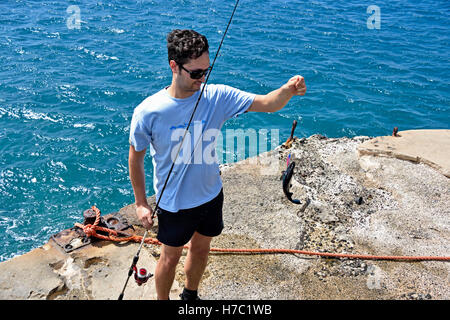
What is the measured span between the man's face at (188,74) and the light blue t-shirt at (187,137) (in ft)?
0.28

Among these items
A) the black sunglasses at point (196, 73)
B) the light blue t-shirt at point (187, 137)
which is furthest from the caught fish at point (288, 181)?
the black sunglasses at point (196, 73)

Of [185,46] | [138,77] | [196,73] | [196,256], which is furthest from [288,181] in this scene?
[138,77]

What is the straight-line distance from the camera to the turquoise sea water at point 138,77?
768 cm

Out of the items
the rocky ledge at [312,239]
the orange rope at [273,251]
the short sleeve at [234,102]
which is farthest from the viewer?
the orange rope at [273,251]

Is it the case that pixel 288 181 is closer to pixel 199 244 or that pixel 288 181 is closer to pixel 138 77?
pixel 199 244

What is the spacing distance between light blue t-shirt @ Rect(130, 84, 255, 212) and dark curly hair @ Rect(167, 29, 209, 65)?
0.27 metres

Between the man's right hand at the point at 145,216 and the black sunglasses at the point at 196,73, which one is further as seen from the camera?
the man's right hand at the point at 145,216

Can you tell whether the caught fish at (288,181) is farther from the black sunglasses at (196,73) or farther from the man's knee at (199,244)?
the black sunglasses at (196,73)

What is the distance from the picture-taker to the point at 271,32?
14.8m

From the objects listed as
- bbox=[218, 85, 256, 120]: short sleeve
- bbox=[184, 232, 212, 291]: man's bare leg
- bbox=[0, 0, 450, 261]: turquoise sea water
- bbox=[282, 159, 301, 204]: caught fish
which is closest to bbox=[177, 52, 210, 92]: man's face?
bbox=[218, 85, 256, 120]: short sleeve

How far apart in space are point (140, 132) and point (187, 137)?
12.9 inches

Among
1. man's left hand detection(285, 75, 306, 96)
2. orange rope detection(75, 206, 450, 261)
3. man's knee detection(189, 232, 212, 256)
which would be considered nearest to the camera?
man's left hand detection(285, 75, 306, 96)

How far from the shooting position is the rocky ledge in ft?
12.3

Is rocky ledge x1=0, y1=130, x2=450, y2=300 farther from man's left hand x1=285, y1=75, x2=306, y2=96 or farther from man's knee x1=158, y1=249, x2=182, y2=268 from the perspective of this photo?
man's left hand x1=285, y1=75, x2=306, y2=96
